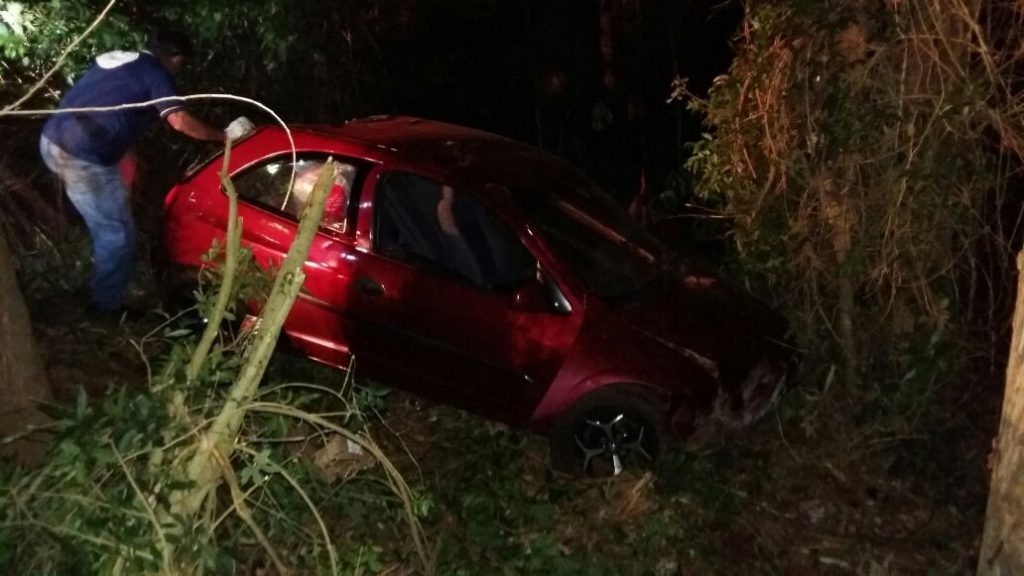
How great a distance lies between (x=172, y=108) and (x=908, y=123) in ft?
13.2

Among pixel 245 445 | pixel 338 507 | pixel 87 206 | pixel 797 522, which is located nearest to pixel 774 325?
pixel 797 522

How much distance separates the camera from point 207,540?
3.64 m

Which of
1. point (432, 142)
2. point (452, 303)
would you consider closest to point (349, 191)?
point (432, 142)

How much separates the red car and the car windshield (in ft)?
0.05

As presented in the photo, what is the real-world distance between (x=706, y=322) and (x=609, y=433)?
80 centimetres

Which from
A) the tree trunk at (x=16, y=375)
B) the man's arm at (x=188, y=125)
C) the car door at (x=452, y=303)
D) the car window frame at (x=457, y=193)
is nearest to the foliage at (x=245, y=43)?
the man's arm at (x=188, y=125)

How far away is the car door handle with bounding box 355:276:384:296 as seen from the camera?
5.66 meters

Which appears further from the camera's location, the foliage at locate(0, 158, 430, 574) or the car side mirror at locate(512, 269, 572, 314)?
the car side mirror at locate(512, 269, 572, 314)

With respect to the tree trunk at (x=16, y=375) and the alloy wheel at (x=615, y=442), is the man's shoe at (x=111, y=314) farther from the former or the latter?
the alloy wheel at (x=615, y=442)

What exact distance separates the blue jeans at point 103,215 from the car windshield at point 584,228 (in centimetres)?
226

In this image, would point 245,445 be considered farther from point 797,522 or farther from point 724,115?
point 724,115

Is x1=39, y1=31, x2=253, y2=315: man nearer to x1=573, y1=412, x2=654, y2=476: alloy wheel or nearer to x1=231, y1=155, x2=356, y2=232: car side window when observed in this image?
x1=231, y1=155, x2=356, y2=232: car side window

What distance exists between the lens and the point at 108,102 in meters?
5.94

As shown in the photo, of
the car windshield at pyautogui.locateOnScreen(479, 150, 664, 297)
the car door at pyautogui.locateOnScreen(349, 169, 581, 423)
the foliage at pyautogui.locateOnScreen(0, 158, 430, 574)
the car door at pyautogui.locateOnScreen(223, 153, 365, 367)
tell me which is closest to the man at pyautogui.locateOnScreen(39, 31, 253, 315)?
the car door at pyautogui.locateOnScreen(223, 153, 365, 367)
